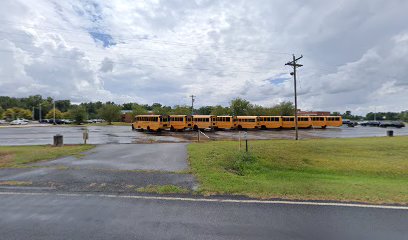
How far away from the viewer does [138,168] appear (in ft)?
32.8

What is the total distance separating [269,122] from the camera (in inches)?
1684

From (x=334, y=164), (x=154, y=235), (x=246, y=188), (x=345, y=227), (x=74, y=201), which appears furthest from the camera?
Answer: (x=334, y=164)

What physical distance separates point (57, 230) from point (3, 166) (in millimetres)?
8416

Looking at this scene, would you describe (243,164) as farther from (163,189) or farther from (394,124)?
(394,124)

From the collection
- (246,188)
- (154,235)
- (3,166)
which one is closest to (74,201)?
(154,235)

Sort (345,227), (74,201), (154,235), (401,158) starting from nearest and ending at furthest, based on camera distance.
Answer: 1. (154,235)
2. (345,227)
3. (74,201)
4. (401,158)

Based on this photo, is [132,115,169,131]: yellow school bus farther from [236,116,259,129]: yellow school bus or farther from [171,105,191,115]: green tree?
[171,105,191,115]: green tree

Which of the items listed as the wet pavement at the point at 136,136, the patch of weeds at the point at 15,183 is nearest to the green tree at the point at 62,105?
the wet pavement at the point at 136,136

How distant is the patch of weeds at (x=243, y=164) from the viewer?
400 inches

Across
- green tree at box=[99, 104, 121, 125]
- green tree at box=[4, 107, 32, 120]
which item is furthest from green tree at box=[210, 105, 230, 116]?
green tree at box=[4, 107, 32, 120]

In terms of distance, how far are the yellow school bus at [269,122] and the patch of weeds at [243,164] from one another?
31.6 meters

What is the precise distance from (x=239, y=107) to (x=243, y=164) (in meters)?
63.0

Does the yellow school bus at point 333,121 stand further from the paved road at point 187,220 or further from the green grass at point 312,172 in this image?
the paved road at point 187,220

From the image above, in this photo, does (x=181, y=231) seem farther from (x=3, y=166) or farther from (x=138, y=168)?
(x=3, y=166)
